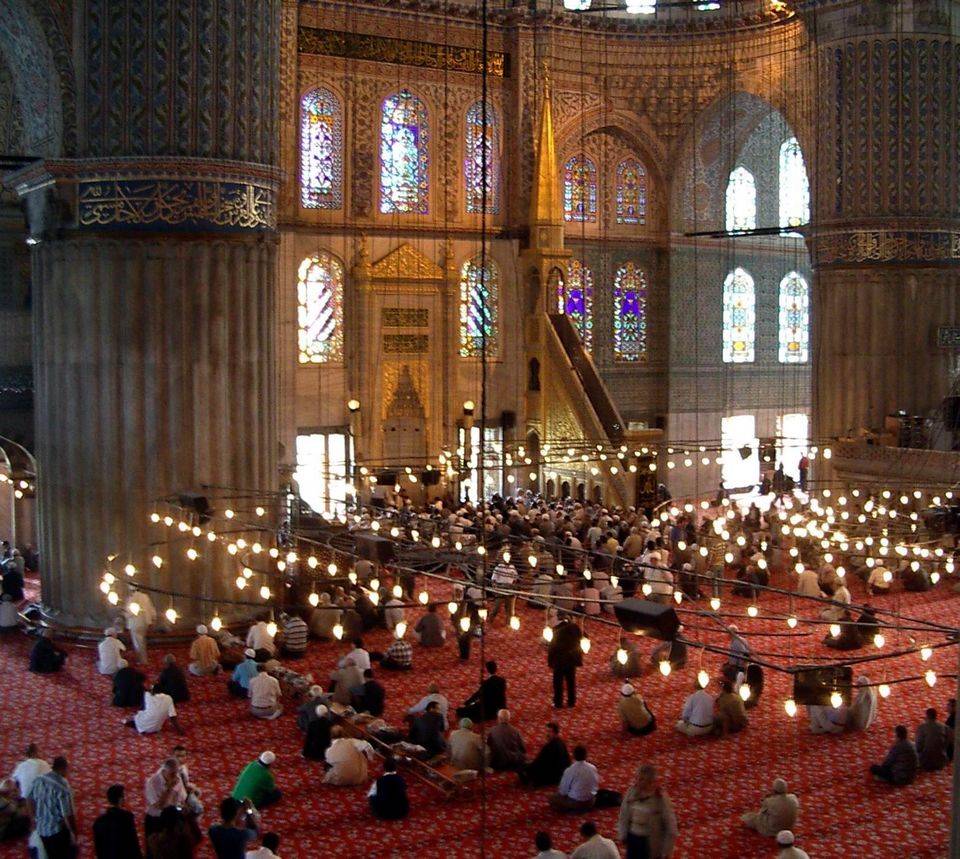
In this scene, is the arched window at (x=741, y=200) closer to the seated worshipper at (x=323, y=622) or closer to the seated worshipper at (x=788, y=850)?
the seated worshipper at (x=323, y=622)

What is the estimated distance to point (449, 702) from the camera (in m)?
10.6

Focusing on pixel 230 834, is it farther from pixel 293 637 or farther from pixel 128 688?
pixel 293 637

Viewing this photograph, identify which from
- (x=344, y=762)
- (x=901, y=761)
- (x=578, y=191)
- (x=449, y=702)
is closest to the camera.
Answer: (x=344, y=762)

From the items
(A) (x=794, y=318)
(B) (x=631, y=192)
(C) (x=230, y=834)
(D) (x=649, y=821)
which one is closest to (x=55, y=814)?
(C) (x=230, y=834)

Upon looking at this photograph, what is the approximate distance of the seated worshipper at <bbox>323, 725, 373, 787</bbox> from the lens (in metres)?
8.63

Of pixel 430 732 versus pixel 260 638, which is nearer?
pixel 430 732

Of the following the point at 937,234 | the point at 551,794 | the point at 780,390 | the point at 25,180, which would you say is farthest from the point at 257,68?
the point at 780,390

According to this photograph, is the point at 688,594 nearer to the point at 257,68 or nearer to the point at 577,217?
the point at 257,68

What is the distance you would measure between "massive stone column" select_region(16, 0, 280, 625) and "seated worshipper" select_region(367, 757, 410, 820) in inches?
183

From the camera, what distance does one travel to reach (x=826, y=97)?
707 inches

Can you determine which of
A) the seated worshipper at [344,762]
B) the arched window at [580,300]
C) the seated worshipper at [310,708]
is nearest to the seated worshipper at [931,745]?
the seated worshipper at [344,762]

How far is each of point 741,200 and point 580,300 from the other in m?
3.67

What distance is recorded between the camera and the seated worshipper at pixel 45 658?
1140cm

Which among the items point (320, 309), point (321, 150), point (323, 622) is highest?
point (321, 150)
